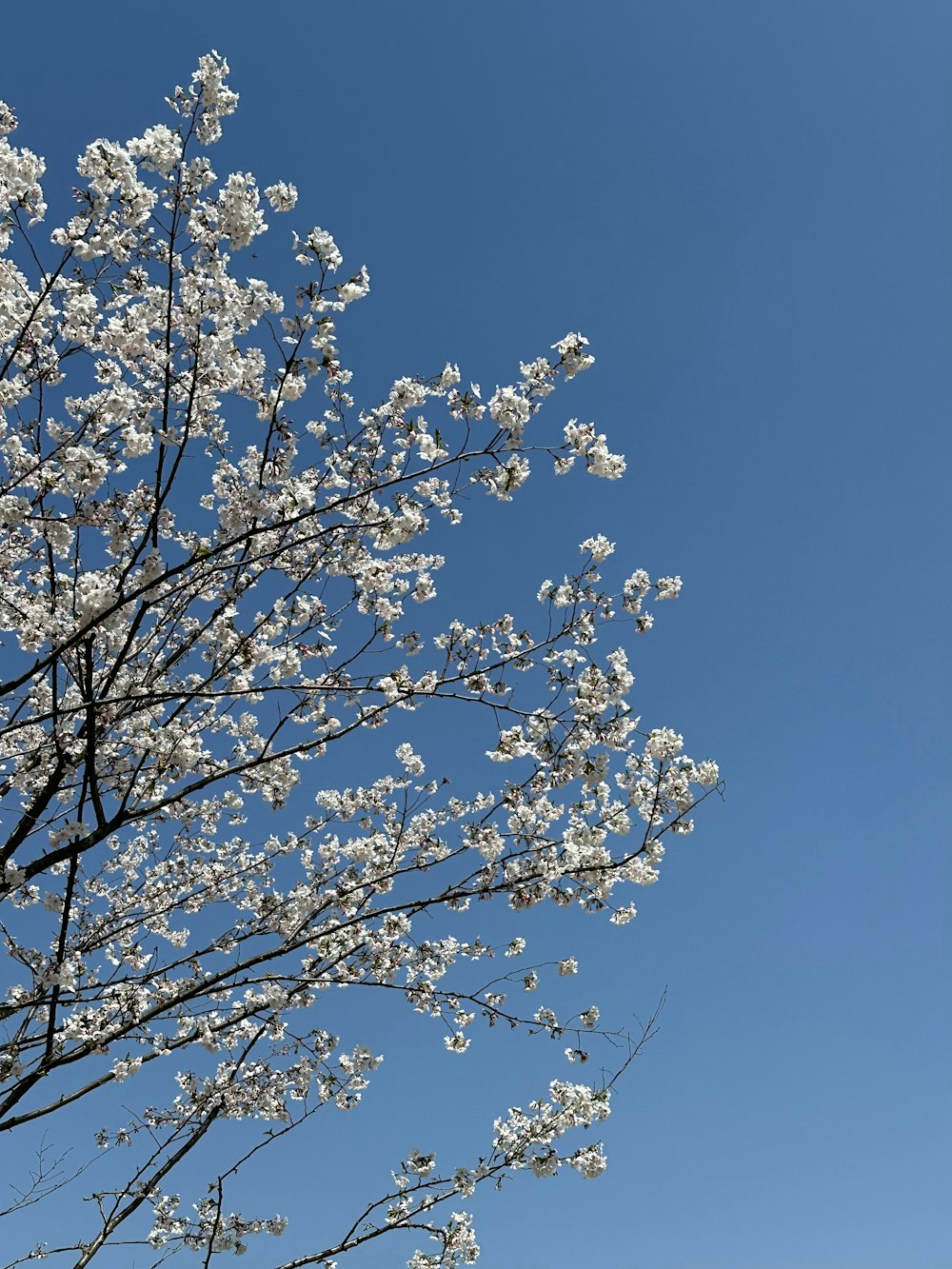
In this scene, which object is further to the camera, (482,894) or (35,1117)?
(482,894)

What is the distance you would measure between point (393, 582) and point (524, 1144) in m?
4.56

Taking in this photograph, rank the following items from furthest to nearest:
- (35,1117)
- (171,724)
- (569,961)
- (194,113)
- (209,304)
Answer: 1. (569,961)
2. (171,724)
3. (35,1117)
4. (209,304)
5. (194,113)

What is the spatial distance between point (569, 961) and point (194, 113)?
6.55 meters

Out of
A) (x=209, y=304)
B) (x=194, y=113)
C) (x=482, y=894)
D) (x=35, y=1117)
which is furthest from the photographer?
(x=482, y=894)

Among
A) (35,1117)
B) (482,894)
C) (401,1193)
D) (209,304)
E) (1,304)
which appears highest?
(1,304)

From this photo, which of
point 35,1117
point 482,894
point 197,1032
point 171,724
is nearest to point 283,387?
point 171,724

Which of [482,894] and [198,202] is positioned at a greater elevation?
[198,202]

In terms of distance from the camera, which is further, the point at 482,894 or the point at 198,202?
the point at 482,894

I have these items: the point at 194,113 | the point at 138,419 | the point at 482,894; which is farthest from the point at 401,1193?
the point at 194,113

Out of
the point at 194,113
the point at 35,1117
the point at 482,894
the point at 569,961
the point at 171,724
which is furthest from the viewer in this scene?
the point at 569,961

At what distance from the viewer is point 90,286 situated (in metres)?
5.41

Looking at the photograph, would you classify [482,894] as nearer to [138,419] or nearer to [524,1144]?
[524,1144]

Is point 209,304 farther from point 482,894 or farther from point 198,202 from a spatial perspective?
point 482,894

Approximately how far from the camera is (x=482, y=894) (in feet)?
19.6
